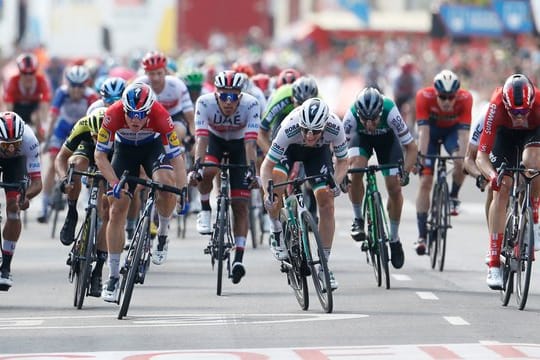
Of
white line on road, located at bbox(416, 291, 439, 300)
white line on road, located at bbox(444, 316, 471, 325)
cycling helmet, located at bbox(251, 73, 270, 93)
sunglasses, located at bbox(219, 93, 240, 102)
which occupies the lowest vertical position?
white line on road, located at bbox(416, 291, 439, 300)

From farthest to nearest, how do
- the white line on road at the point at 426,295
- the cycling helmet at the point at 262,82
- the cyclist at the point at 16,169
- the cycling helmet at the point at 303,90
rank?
the cycling helmet at the point at 262,82 → the cycling helmet at the point at 303,90 → the white line on road at the point at 426,295 → the cyclist at the point at 16,169

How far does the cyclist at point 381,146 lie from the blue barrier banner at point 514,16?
20.3 m

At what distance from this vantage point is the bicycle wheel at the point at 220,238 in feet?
52.4

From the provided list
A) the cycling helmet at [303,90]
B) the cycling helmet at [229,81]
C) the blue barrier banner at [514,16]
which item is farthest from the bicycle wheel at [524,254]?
the blue barrier banner at [514,16]

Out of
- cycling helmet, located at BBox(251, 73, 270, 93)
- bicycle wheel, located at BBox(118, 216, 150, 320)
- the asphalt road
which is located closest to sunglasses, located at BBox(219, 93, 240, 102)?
the asphalt road

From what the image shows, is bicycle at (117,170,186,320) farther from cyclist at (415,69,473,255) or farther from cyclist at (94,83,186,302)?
cyclist at (415,69,473,255)

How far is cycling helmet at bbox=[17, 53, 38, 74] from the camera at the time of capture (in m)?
23.9

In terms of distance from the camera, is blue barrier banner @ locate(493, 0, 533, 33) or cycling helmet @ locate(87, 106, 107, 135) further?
blue barrier banner @ locate(493, 0, 533, 33)

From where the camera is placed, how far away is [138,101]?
14.4 m

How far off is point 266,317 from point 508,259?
203cm

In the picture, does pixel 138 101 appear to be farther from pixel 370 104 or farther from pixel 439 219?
pixel 439 219

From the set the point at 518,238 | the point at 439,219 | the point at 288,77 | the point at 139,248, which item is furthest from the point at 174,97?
the point at 518,238

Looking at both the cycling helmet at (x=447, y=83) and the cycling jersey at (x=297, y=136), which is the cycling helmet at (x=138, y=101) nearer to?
the cycling jersey at (x=297, y=136)

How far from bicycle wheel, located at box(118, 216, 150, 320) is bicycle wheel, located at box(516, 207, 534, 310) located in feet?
9.25
